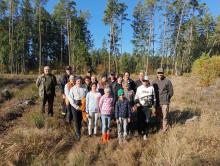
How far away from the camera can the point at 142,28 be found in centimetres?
6097

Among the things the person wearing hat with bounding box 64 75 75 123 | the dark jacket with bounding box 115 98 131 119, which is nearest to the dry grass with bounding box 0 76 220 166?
the person wearing hat with bounding box 64 75 75 123

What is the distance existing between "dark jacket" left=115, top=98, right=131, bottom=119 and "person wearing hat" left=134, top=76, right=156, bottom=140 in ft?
2.07

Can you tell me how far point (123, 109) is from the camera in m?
9.57

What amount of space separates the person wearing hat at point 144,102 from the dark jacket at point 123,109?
0.63m

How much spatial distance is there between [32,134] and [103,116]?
2071 mm

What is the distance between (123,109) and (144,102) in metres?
0.83

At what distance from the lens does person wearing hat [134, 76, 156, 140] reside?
10078 millimetres

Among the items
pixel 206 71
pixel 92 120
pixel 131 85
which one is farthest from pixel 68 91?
pixel 206 71

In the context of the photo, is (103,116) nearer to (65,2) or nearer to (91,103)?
(91,103)

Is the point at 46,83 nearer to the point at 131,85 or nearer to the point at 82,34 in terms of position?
the point at 131,85

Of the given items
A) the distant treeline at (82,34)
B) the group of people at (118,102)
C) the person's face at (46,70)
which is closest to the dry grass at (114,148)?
the group of people at (118,102)

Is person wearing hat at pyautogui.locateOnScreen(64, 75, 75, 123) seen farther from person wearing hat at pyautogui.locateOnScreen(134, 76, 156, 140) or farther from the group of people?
person wearing hat at pyautogui.locateOnScreen(134, 76, 156, 140)

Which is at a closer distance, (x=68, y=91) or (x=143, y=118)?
(x=143, y=118)

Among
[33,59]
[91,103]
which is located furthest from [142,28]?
[91,103]
